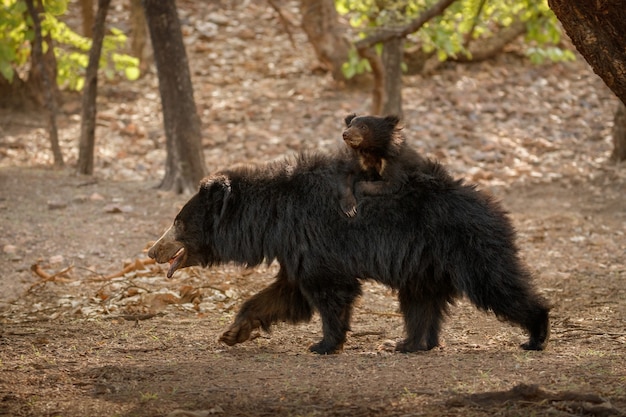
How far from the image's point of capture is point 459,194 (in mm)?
5066

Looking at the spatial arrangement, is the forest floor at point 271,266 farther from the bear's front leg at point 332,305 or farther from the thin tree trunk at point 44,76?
the thin tree trunk at point 44,76

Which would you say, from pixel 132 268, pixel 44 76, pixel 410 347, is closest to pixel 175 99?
pixel 44 76

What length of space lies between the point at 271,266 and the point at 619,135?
19.4ft

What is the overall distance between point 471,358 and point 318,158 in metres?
1.61

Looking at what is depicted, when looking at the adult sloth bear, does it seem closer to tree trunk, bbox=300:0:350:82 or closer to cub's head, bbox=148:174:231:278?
cub's head, bbox=148:174:231:278

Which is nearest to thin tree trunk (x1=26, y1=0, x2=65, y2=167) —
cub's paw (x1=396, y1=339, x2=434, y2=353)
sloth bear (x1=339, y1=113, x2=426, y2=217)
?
sloth bear (x1=339, y1=113, x2=426, y2=217)

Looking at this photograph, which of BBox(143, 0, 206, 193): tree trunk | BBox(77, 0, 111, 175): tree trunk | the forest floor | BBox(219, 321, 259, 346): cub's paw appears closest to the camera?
the forest floor

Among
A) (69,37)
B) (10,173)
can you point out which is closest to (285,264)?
(10,173)

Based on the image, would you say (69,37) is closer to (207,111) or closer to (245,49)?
(207,111)

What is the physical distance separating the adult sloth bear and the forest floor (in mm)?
248

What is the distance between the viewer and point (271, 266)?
26.1 feet

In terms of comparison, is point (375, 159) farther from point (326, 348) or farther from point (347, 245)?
point (326, 348)

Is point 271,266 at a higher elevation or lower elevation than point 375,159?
lower

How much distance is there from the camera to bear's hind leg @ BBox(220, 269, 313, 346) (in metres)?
5.36
